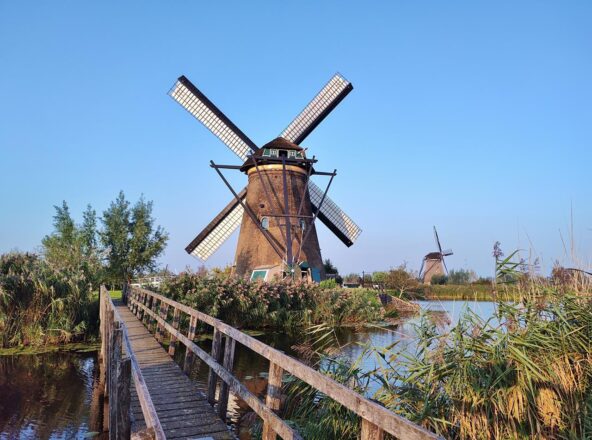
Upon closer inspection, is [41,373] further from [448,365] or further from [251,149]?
[251,149]

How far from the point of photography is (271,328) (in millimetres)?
16188

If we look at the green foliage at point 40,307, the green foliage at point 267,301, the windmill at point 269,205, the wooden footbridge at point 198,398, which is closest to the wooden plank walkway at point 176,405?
the wooden footbridge at point 198,398

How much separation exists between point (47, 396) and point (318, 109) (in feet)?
74.9

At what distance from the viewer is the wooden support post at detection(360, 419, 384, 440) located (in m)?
2.07

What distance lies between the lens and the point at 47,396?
815 centimetres

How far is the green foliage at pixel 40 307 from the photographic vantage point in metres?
11.8

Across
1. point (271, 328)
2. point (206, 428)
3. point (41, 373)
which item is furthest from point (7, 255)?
point (206, 428)

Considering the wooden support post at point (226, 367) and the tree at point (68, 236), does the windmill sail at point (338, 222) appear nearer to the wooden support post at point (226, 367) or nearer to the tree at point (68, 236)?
the tree at point (68, 236)

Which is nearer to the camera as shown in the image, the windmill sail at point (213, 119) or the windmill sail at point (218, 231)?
the windmill sail at point (218, 231)

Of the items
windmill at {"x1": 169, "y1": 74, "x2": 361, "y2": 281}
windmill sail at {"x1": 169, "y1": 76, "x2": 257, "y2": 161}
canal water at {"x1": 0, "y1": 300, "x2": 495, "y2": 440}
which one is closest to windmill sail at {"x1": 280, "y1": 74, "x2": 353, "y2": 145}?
windmill at {"x1": 169, "y1": 74, "x2": 361, "y2": 281}

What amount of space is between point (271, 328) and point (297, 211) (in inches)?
333

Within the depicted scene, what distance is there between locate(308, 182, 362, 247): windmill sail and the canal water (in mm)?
15637

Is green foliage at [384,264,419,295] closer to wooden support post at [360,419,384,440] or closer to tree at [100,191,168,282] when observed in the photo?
wooden support post at [360,419,384,440]

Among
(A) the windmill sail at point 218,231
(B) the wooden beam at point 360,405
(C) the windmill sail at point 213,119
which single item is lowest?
(B) the wooden beam at point 360,405
